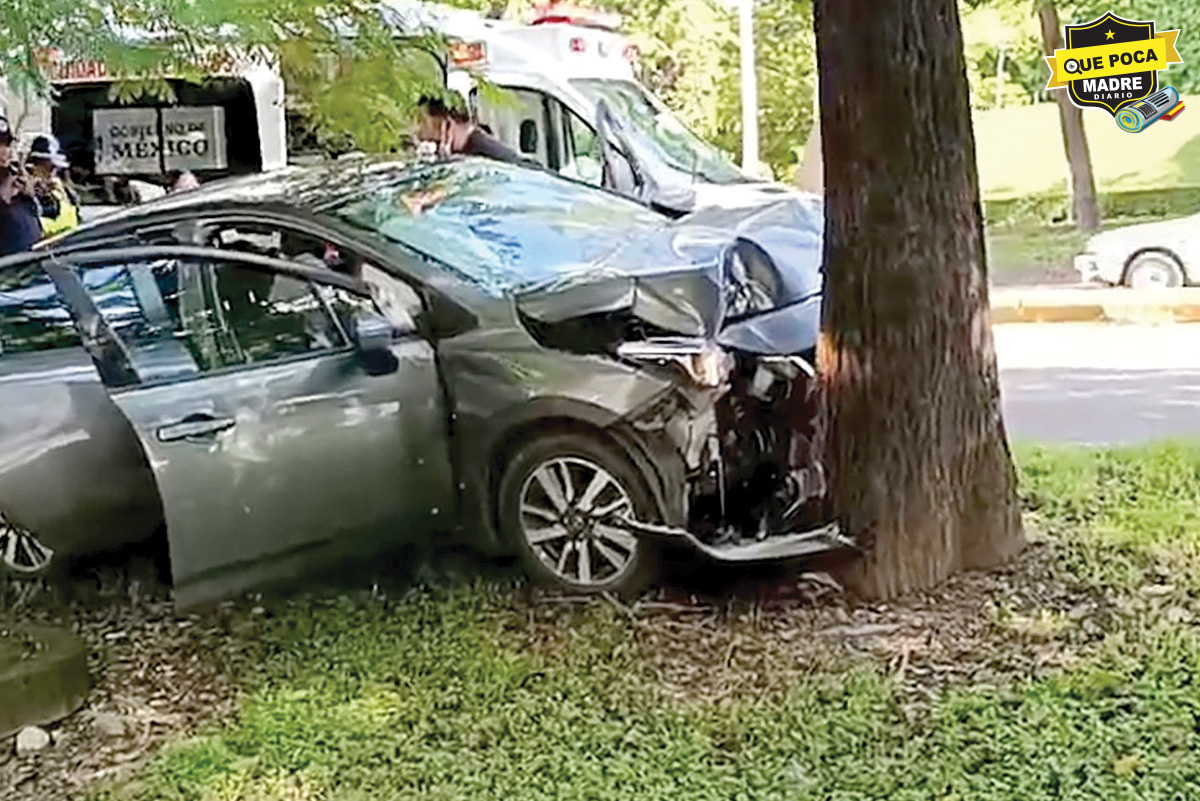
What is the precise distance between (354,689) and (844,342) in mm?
1773

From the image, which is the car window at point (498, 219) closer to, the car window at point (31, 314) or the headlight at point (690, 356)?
the headlight at point (690, 356)

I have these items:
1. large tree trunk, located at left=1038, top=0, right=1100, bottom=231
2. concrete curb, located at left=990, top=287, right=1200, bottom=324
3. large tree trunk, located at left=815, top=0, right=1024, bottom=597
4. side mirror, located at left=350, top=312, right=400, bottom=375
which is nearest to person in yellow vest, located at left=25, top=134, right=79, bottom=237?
side mirror, located at left=350, top=312, right=400, bottom=375

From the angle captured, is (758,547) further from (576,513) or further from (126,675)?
(126,675)

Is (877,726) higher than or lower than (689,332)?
lower

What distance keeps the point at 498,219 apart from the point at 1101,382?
3951 millimetres

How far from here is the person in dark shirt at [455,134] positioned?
651 centimetres

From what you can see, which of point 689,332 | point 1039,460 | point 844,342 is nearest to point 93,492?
point 689,332

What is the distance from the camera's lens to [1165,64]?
1538 cm

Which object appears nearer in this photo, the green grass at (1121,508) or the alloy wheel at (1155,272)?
the green grass at (1121,508)

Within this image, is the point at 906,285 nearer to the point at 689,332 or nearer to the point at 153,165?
the point at 689,332

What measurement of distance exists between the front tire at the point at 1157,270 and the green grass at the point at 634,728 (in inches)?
280

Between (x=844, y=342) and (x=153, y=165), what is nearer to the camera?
(x=844, y=342)

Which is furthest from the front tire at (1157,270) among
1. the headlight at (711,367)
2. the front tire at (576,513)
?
the front tire at (576,513)

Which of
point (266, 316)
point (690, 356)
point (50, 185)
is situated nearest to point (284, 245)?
point (266, 316)
